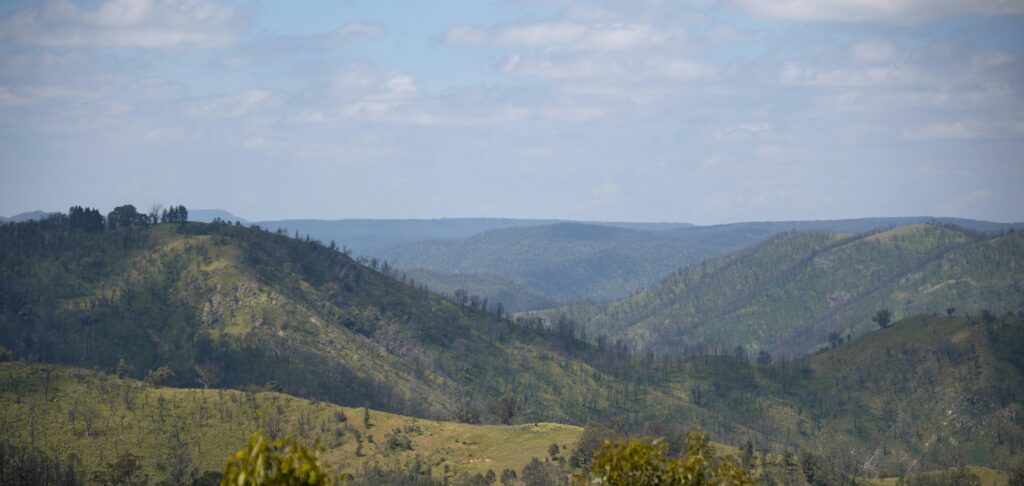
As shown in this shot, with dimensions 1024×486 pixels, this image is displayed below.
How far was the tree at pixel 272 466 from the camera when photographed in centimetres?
3356

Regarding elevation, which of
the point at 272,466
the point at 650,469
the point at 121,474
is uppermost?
the point at 272,466

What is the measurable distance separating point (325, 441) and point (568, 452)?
171ft

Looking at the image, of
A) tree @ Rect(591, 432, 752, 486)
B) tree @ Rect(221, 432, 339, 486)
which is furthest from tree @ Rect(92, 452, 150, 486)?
tree @ Rect(221, 432, 339, 486)

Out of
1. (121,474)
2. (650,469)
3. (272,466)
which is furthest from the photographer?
(121,474)

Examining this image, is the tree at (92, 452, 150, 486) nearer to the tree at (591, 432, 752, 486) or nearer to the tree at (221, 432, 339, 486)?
the tree at (591, 432, 752, 486)

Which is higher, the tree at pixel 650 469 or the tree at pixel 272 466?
the tree at pixel 272 466

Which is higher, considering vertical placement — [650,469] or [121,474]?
[650,469]

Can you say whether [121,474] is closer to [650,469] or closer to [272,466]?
[650,469]

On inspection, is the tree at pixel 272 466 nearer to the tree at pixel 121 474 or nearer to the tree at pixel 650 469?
the tree at pixel 650 469

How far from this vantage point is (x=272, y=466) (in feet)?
113

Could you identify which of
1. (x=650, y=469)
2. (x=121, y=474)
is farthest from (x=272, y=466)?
(x=121, y=474)

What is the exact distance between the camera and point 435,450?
199625 mm

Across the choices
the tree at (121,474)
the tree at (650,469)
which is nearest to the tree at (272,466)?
the tree at (650,469)

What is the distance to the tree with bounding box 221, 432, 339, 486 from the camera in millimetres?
33562
